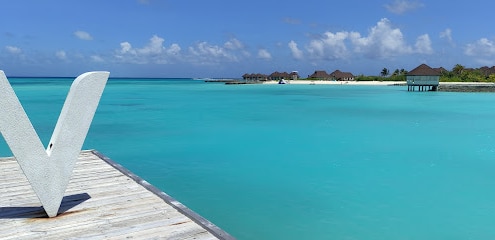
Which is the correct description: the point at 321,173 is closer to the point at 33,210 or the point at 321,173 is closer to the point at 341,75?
the point at 33,210

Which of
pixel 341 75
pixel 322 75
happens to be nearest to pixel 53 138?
pixel 341 75

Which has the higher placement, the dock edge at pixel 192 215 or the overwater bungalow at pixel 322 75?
the overwater bungalow at pixel 322 75

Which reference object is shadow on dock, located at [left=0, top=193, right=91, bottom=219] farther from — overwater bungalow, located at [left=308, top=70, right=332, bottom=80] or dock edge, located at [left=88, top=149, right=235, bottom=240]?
overwater bungalow, located at [left=308, top=70, right=332, bottom=80]

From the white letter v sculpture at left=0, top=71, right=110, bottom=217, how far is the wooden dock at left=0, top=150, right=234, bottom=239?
0.34 metres

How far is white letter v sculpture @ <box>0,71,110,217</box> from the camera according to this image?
436cm

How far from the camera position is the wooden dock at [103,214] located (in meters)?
4.08

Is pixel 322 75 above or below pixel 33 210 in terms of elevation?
above

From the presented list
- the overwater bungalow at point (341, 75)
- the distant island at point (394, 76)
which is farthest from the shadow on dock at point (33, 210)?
the overwater bungalow at point (341, 75)

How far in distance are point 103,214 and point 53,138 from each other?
41.1 inches

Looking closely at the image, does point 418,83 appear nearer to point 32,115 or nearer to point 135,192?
point 32,115

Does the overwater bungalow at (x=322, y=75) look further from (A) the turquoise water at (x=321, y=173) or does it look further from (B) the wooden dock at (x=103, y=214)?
(B) the wooden dock at (x=103, y=214)

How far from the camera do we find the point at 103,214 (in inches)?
182

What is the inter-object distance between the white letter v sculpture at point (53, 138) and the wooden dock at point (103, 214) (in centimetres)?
34

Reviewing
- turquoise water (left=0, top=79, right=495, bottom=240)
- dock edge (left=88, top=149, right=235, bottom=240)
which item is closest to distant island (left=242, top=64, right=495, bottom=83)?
turquoise water (left=0, top=79, right=495, bottom=240)
